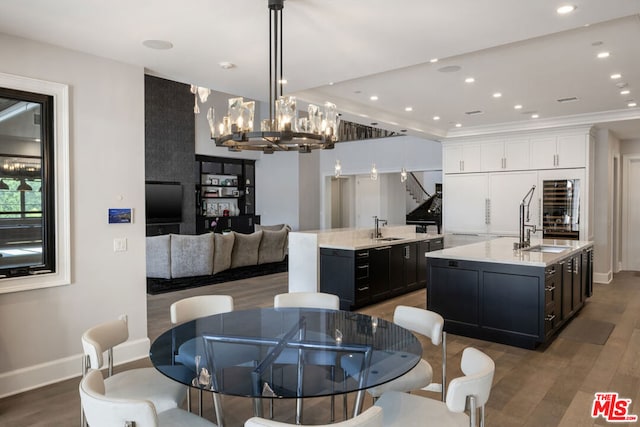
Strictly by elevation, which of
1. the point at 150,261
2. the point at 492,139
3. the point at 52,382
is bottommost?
the point at 52,382

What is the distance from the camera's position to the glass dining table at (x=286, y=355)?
5.99 feet

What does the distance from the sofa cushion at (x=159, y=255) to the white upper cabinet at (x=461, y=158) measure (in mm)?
5530

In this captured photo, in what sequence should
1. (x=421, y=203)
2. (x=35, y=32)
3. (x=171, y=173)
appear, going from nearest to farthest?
(x=35, y=32)
(x=171, y=173)
(x=421, y=203)

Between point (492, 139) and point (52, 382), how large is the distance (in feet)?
25.0

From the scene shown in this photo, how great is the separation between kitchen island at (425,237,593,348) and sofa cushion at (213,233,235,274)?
3.95 m

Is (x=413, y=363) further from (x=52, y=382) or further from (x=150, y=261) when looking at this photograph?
(x=150, y=261)

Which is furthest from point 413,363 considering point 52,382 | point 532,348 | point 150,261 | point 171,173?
point 171,173

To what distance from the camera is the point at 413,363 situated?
Result: 205cm

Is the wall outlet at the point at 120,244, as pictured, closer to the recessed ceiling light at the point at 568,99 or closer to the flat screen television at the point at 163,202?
the recessed ceiling light at the point at 568,99

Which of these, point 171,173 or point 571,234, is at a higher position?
point 171,173

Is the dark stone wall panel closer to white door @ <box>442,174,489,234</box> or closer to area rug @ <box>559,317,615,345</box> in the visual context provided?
white door @ <box>442,174,489,234</box>

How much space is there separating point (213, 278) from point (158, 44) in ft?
15.9

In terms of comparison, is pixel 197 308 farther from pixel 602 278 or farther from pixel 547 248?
pixel 602 278

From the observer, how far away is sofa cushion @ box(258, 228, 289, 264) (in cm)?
841
